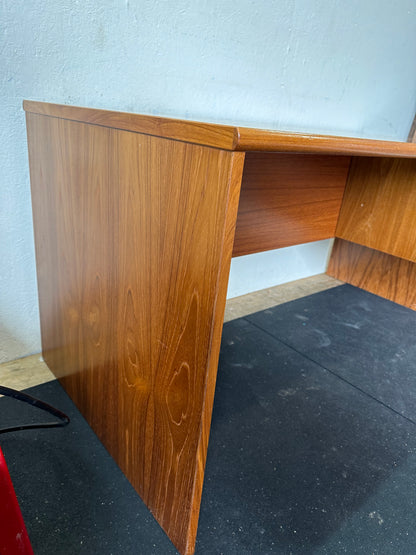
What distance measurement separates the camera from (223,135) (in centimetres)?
43

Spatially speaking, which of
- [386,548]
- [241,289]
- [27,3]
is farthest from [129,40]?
[386,548]

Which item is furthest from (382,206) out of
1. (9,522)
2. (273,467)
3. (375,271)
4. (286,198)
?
(9,522)

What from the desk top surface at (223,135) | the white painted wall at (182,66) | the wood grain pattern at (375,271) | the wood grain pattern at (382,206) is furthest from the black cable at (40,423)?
the wood grain pattern at (375,271)

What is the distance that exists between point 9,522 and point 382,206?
157 centimetres

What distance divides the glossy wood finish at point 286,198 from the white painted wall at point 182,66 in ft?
0.58

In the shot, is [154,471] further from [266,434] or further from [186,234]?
[186,234]

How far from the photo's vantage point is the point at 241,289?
1.66 metres

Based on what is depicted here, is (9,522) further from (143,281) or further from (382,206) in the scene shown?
(382,206)

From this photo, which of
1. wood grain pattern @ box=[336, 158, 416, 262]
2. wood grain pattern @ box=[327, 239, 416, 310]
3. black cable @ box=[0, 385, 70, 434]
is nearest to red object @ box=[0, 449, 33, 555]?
black cable @ box=[0, 385, 70, 434]

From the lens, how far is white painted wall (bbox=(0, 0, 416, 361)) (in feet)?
2.91

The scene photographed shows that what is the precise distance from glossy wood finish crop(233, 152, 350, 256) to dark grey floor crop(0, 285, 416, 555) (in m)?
0.40

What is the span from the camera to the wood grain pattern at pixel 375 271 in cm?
169

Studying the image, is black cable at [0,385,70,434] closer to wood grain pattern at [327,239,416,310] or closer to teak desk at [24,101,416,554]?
teak desk at [24,101,416,554]

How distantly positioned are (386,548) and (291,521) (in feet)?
0.58
